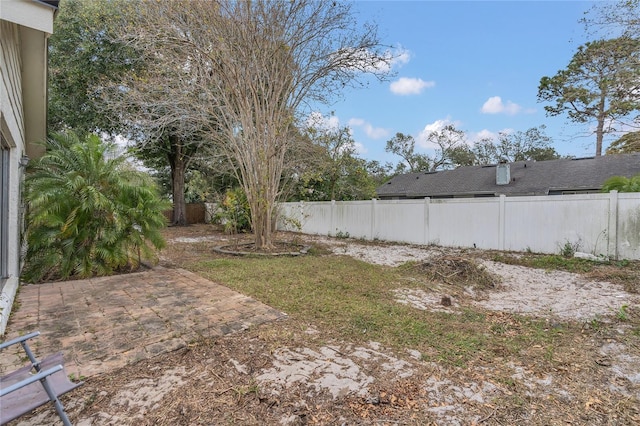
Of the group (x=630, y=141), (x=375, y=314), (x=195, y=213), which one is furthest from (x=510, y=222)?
(x=195, y=213)

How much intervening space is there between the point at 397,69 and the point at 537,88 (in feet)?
27.6

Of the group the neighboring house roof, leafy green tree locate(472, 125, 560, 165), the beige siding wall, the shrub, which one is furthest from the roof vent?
the beige siding wall

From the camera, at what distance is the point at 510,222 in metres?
8.36

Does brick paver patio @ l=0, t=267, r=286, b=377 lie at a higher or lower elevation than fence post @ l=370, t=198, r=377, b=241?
lower

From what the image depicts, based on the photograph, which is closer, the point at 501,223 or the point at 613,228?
the point at 613,228

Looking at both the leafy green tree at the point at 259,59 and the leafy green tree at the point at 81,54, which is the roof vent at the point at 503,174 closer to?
the leafy green tree at the point at 259,59

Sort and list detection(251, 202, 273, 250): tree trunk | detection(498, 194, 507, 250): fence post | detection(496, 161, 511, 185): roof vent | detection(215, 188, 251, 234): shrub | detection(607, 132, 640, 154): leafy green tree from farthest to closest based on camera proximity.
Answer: detection(496, 161, 511, 185): roof vent, detection(215, 188, 251, 234): shrub, detection(498, 194, 507, 250): fence post, detection(251, 202, 273, 250): tree trunk, detection(607, 132, 640, 154): leafy green tree

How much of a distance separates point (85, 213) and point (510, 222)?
30.4ft

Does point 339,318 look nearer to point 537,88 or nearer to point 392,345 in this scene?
point 392,345

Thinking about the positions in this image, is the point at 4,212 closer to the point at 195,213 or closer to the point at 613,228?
the point at 613,228

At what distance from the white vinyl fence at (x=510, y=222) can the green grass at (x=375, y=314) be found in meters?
3.82

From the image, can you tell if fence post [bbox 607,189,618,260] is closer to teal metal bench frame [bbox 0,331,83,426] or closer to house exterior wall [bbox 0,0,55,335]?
teal metal bench frame [bbox 0,331,83,426]

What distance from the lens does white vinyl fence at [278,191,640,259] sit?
6730 millimetres

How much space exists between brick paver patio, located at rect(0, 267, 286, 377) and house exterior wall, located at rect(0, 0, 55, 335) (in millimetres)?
342
